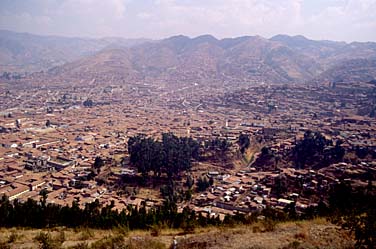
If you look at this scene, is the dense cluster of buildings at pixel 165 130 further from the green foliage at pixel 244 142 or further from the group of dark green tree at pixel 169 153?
the group of dark green tree at pixel 169 153

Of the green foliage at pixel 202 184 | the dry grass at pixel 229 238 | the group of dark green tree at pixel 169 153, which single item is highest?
the dry grass at pixel 229 238

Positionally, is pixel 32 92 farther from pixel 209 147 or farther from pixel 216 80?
pixel 209 147

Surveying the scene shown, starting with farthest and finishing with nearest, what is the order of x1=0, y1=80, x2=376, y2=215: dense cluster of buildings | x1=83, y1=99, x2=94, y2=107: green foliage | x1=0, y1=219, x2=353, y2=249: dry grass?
x1=83, y1=99, x2=94, y2=107: green foliage
x1=0, y1=80, x2=376, y2=215: dense cluster of buildings
x1=0, y1=219, x2=353, y2=249: dry grass

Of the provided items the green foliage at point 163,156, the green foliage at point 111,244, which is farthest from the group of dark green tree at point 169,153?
the green foliage at point 111,244

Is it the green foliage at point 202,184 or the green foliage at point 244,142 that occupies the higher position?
the green foliage at point 244,142

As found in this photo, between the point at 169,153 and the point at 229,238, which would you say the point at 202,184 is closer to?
the point at 169,153

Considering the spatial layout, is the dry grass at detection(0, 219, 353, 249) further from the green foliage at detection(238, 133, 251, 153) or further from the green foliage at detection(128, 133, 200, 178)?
the green foliage at detection(238, 133, 251, 153)

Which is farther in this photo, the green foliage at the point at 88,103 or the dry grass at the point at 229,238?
the green foliage at the point at 88,103

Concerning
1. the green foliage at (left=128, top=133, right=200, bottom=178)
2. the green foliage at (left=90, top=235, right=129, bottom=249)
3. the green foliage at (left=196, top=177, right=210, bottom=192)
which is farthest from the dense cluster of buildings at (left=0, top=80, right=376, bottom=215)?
the green foliage at (left=90, top=235, right=129, bottom=249)
